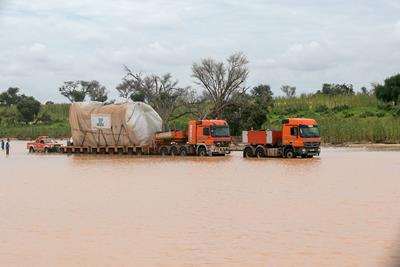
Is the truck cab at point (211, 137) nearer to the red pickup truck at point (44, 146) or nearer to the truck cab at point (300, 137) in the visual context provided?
the truck cab at point (300, 137)

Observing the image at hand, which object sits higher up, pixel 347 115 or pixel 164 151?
pixel 347 115

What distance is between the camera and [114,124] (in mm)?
45625

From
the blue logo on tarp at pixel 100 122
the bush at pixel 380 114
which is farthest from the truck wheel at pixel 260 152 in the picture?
the bush at pixel 380 114

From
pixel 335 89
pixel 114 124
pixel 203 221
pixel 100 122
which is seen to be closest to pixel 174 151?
pixel 114 124

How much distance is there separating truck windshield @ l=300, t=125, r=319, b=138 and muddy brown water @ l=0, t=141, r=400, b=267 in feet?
40.6


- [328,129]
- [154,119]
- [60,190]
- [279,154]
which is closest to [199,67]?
[328,129]

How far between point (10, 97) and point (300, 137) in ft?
380

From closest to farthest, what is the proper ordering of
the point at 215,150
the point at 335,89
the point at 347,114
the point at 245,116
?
the point at 215,150 → the point at 245,116 → the point at 347,114 → the point at 335,89

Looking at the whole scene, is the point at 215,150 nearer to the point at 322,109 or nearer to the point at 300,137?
the point at 300,137

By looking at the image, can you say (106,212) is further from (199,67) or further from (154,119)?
(199,67)

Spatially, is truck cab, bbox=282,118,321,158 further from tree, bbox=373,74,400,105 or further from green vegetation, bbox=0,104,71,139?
green vegetation, bbox=0,104,71,139

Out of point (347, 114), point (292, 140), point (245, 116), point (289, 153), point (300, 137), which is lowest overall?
point (289, 153)

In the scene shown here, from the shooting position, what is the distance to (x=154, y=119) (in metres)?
45.5

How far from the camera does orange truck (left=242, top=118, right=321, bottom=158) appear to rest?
37.0 meters
